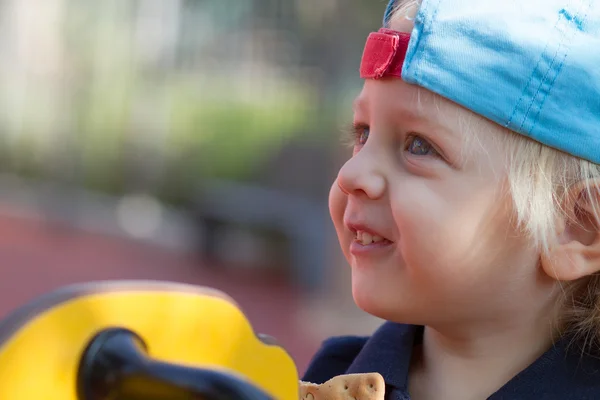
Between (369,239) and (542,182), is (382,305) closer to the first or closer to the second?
(369,239)

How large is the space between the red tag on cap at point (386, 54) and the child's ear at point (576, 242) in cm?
27

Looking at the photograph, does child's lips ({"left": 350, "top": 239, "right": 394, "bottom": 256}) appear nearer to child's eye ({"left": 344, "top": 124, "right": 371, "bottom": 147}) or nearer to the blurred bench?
child's eye ({"left": 344, "top": 124, "right": 371, "bottom": 147})

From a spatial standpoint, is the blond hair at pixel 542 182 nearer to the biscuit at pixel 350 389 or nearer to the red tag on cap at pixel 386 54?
the red tag on cap at pixel 386 54

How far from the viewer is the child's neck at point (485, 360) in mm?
1207

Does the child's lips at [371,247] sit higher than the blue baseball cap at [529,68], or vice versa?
the blue baseball cap at [529,68]

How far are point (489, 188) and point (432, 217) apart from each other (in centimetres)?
8

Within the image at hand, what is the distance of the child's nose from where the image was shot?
1.15 meters

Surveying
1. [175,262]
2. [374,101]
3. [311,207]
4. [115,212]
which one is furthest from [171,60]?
[374,101]

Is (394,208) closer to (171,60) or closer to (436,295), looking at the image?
(436,295)

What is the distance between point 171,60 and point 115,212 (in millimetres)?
1549

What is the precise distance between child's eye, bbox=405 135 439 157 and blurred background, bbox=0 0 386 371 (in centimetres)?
354

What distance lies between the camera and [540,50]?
3.63 feet

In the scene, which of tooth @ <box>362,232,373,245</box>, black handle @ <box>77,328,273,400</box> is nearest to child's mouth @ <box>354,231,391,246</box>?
tooth @ <box>362,232,373,245</box>

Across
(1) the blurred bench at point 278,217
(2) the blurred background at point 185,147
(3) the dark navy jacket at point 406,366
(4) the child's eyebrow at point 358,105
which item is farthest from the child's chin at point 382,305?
(1) the blurred bench at point 278,217
